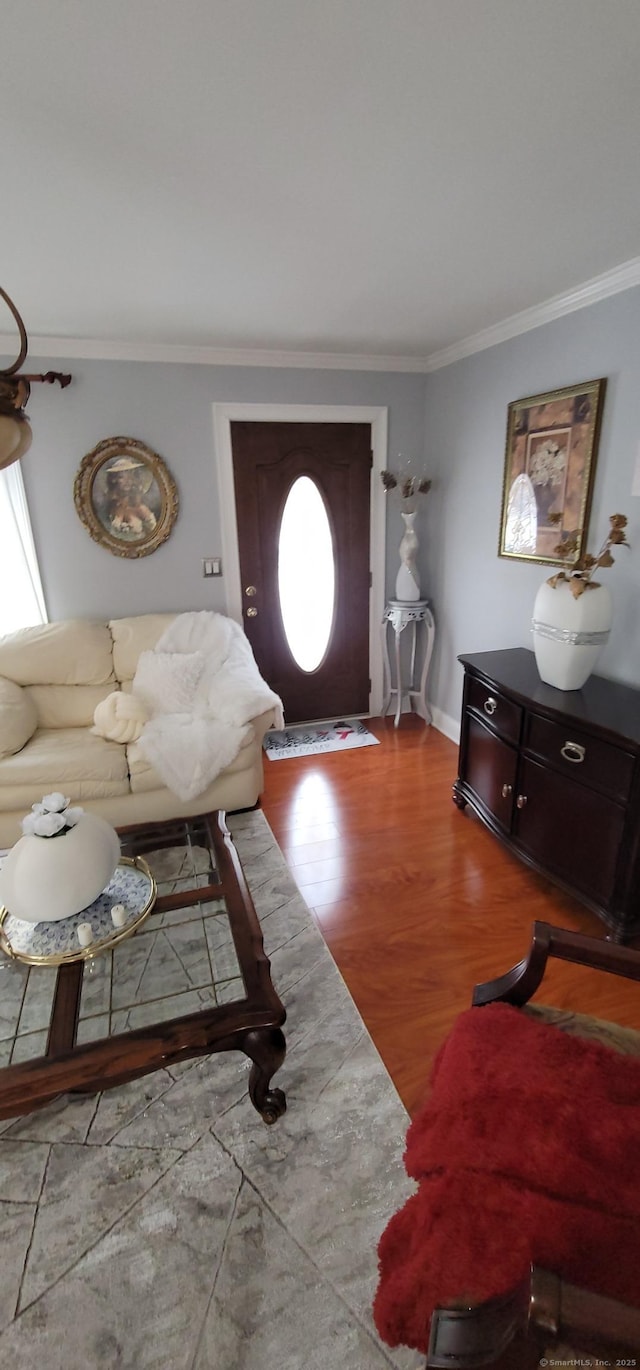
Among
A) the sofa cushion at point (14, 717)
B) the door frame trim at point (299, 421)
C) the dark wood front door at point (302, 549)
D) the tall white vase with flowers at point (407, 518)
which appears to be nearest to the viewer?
the sofa cushion at point (14, 717)

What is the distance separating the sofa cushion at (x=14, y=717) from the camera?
2586 millimetres

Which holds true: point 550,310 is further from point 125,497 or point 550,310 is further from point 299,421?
point 125,497

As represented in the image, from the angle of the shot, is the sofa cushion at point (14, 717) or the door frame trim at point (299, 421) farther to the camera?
the door frame trim at point (299, 421)

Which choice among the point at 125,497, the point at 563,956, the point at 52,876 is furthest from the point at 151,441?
the point at 563,956

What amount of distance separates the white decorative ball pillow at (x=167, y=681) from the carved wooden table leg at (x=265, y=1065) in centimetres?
179

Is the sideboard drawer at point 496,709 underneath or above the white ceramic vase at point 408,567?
underneath

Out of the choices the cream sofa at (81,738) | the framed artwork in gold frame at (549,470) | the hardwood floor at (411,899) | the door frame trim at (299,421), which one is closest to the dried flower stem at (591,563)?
the framed artwork in gold frame at (549,470)

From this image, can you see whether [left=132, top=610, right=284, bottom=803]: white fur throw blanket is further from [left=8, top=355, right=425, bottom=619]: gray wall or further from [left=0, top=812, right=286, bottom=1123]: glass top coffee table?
[left=0, top=812, right=286, bottom=1123]: glass top coffee table

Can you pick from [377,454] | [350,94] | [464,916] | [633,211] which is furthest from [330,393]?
[464,916]

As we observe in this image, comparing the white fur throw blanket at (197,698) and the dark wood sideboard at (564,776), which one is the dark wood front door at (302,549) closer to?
the white fur throw blanket at (197,698)

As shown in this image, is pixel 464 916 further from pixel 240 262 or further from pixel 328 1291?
pixel 240 262

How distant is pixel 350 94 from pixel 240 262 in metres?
0.94

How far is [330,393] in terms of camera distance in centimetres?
347

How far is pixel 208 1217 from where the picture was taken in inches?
50.4
